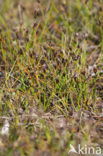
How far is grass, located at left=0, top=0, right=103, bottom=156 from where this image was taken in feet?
5.39

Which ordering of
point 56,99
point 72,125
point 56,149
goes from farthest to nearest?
point 56,99, point 72,125, point 56,149

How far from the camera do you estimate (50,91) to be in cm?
198

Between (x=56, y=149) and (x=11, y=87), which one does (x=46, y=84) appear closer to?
(x=11, y=87)

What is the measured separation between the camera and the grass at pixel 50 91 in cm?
164

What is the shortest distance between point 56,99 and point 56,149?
0.52m

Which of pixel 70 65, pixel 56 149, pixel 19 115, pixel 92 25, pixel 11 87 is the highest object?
pixel 92 25

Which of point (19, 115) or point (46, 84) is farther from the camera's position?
point (46, 84)

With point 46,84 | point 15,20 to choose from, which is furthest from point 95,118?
point 15,20

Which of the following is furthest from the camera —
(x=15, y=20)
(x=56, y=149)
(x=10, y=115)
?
(x=15, y=20)

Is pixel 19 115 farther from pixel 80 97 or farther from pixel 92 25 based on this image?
pixel 92 25

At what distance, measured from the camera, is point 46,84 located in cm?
199

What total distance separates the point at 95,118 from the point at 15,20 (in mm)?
1641

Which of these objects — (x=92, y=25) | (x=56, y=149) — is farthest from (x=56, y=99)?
(x=92, y=25)

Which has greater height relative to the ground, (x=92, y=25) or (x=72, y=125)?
(x=92, y=25)
